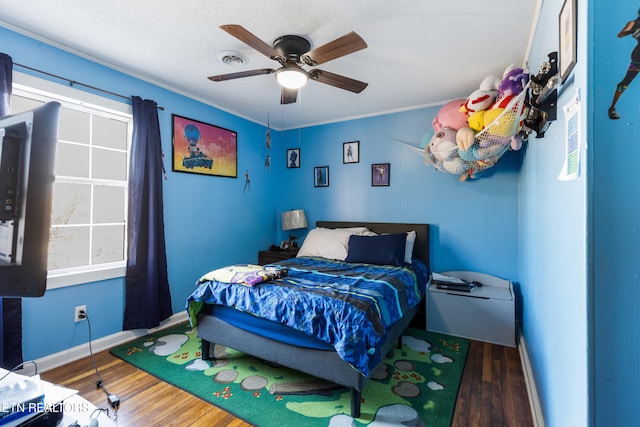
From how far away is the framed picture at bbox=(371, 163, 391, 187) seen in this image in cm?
365

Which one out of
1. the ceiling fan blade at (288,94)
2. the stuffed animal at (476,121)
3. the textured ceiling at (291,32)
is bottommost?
the stuffed animal at (476,121)

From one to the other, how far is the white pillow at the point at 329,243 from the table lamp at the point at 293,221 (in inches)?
16.8

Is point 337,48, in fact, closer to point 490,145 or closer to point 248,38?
point 248,38

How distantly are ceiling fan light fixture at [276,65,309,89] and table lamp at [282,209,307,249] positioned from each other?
7.23ft

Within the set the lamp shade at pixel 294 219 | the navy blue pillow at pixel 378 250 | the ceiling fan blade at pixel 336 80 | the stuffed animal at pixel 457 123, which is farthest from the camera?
the lamp shade at pixel 294 219

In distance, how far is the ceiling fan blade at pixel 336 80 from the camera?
2.05 metres

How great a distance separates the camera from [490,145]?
2.20 meters

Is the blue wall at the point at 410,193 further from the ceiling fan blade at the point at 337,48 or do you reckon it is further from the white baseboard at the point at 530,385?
the ceiling fan blade at the point at 337,48

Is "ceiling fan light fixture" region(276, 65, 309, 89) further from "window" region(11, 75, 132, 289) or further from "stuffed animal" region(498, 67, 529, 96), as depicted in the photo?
"window" region(11, 75, 132, 289)

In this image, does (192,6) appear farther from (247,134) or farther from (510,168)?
(510,168)

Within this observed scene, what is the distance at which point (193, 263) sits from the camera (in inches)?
129

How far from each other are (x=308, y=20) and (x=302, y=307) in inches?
73.1

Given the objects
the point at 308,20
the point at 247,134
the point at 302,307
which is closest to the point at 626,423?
the point at 302,307

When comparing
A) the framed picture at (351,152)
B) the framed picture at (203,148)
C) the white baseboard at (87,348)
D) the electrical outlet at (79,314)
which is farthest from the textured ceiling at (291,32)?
the white baseboard at (87,348)
